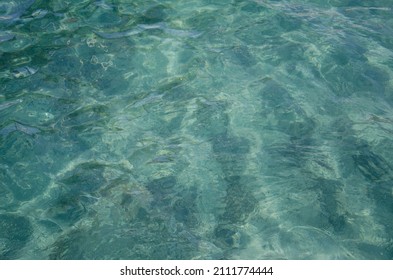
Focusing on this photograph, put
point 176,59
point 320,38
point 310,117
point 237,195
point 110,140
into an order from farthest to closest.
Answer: point 320,38, point 176,59, point 310,117, point 110,140, point 237,195

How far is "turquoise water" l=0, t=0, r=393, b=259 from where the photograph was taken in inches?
150

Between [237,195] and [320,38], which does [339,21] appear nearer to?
[320,38]

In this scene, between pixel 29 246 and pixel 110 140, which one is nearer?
pixel 29 246

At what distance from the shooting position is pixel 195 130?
4699 mm

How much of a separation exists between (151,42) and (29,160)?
85.2 inches

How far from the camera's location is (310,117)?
4.86 m

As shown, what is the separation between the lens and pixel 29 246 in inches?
145

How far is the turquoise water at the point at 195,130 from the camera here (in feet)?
12.5

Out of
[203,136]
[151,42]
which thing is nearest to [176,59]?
[151,42]
